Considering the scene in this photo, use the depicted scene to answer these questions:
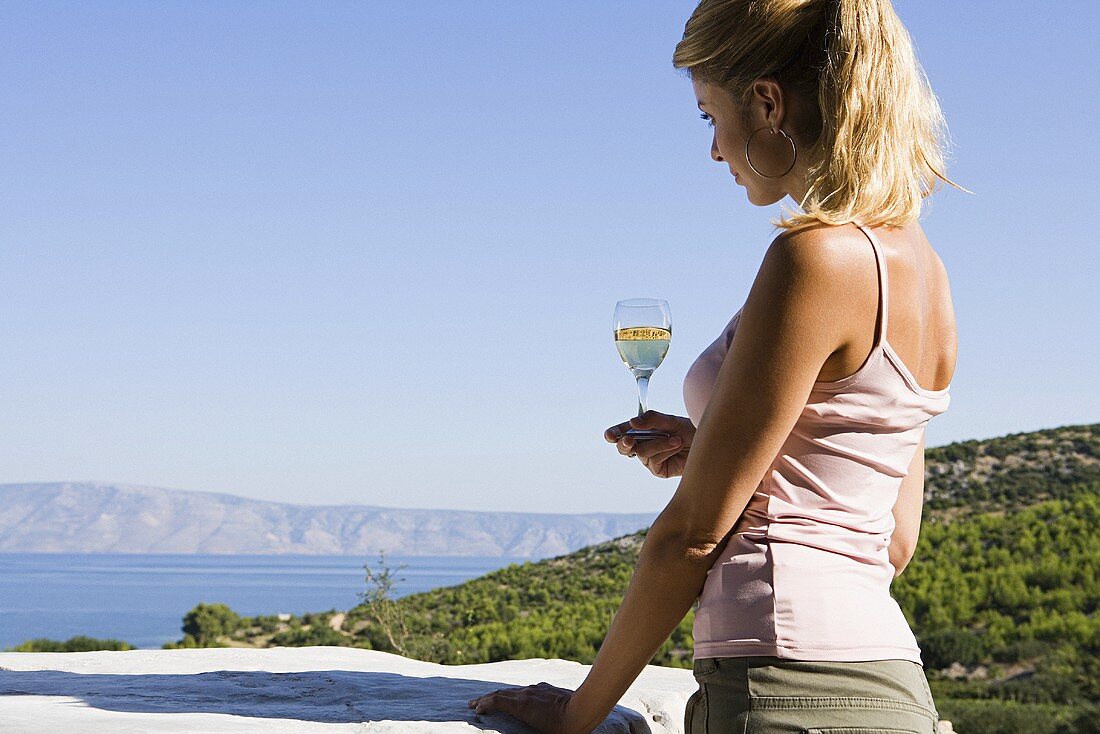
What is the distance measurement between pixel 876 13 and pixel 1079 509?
20.7 meters

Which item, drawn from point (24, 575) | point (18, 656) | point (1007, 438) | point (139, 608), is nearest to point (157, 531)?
point (24, 575)

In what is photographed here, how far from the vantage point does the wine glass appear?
301 cm

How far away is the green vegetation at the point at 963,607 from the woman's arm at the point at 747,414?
9074 millimetres

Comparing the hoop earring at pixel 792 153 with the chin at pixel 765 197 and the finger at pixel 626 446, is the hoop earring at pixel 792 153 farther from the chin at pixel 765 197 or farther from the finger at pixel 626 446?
the finger at pixel 626 446

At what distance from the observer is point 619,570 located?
2358 centimetres

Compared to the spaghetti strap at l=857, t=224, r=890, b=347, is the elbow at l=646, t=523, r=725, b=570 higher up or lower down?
lower down

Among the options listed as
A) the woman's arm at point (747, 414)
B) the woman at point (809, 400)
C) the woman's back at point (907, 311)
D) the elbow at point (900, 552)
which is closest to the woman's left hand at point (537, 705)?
the woman at point (809, 400)

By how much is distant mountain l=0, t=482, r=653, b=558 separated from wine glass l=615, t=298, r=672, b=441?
154340 mm

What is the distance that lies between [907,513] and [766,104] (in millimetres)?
947

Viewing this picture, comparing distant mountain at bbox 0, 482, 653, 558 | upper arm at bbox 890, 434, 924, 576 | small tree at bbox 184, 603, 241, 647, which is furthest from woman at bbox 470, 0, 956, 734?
distant mountain at bbox 0, 482, 653, 558

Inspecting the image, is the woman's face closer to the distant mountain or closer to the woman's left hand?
the woman's left hand

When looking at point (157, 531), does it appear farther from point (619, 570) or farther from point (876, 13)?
point (876, 13)

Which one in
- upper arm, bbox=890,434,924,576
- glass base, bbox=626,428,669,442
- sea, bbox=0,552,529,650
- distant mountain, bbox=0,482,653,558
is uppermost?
distant mountain, bbox=0,482,653,558

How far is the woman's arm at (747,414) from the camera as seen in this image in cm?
170
